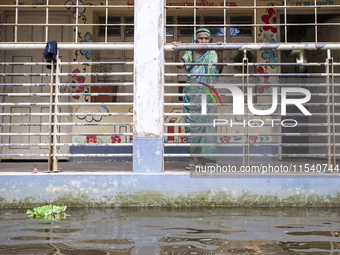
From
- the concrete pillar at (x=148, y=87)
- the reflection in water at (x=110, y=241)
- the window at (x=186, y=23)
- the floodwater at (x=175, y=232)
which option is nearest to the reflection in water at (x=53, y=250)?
the floodwater at (x=175, y=232)

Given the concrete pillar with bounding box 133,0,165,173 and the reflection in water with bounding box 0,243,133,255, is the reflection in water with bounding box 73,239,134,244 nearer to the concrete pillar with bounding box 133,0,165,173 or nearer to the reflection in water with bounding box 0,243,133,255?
the reflection in water with bounding box 0,243,133,255

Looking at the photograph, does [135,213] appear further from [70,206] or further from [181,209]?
[70,206]

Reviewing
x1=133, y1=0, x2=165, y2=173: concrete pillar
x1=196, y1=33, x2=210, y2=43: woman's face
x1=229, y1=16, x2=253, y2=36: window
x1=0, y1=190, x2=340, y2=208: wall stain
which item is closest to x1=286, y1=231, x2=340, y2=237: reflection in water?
x1=0, y1=190, x2=340, y2=208: wall stain

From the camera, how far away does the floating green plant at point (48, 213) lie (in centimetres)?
410

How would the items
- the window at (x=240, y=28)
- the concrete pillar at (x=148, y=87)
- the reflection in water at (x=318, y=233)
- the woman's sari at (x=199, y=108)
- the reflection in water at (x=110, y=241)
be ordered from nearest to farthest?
1. the reflection in water at (x=110, y=241)
2. the reflection in water at (x=318, y=233)
3. the concrete pillar at (x=148, y=87)
4. the woman's sari at (x=199, y=108)
5. the window at (x=240, y=28)

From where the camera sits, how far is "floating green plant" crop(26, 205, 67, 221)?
410 centimetres

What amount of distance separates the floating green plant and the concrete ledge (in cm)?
37

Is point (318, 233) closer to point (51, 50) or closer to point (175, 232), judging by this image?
point (175, 232)

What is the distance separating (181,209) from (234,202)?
663 millimetres

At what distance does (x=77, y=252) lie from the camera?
2.74 metres

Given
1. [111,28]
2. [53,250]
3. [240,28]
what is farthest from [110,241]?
[240,28]

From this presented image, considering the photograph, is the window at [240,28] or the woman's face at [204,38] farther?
the window at [240,28]

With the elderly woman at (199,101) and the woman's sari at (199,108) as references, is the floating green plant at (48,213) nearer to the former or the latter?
the elderly woman at (199,101)

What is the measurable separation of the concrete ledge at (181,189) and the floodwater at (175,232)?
0.22 metres
